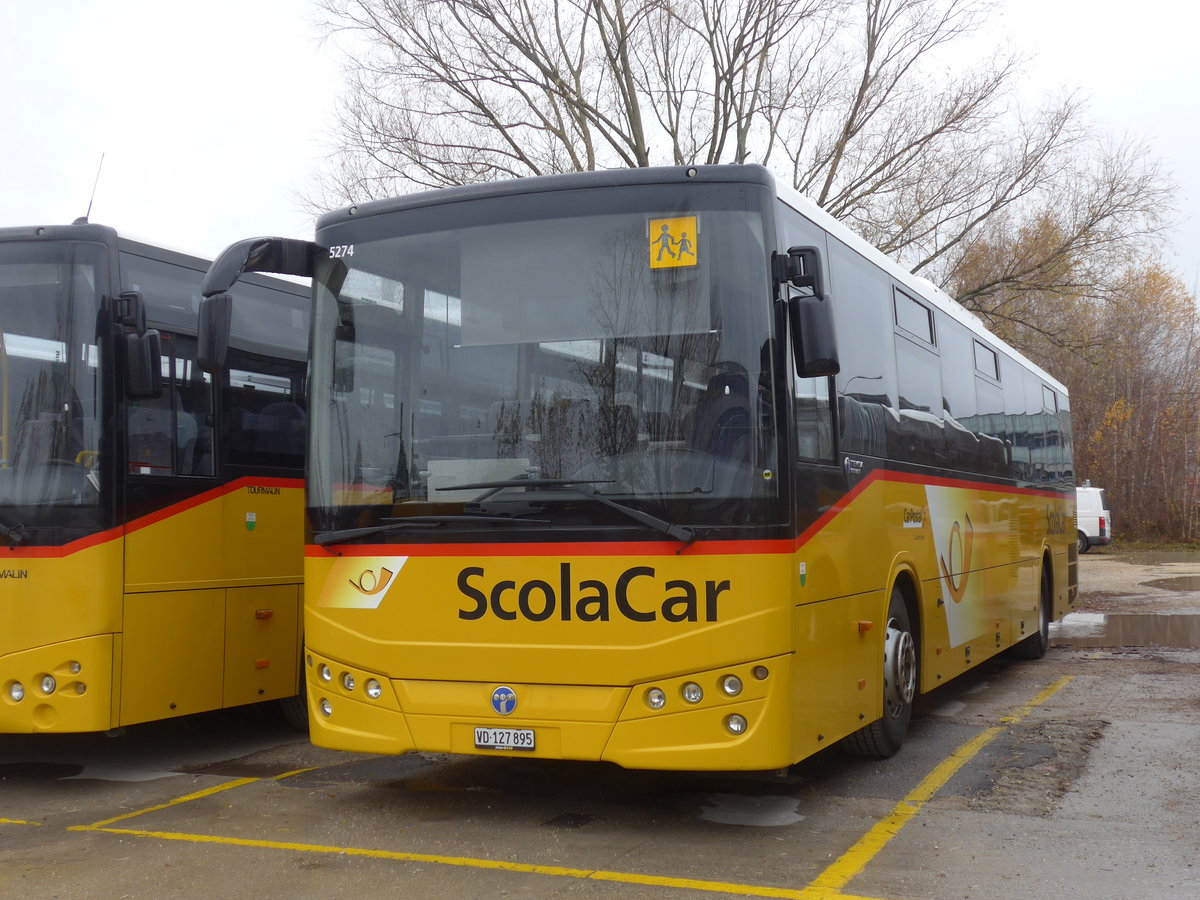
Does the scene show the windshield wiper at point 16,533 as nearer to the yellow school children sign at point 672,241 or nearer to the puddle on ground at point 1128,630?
the yellow school children sign at point 672,241

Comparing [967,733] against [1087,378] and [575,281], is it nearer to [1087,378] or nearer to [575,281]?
[575,281]

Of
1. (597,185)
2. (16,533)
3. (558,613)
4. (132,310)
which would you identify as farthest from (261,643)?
(597,185)

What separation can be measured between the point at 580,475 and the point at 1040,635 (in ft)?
30.6

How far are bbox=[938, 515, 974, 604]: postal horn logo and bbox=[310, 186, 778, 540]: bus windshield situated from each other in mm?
3821

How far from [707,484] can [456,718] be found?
1.69 metres

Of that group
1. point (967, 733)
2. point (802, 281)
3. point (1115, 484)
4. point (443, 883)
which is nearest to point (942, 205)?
point (967, 733)

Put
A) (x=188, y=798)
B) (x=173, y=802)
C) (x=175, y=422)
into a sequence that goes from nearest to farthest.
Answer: (x=173, y=802), (x=188, y=798), (x=175, y=422)

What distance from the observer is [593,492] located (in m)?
6.06

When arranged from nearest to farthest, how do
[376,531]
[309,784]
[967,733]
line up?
[376,531] → [309,784] → [967,733]

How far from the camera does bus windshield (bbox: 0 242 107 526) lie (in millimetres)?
7465

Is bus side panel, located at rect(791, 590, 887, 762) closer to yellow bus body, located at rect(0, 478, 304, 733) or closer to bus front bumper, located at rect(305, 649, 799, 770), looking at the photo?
bus front bumper, located at rect(305, 649, 799, 770)

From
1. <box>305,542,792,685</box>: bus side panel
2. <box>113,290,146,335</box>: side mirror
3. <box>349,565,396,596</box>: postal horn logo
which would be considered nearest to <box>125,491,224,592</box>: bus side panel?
<box>113,290,146,335</box>: side mirror

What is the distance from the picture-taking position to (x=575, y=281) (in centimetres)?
629

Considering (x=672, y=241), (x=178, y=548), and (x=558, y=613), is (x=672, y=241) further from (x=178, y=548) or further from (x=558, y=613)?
(x=178, y=548)
